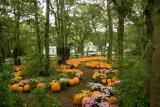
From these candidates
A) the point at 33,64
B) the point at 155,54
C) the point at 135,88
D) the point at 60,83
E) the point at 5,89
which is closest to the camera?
the point at 155,54

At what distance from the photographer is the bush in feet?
27.6

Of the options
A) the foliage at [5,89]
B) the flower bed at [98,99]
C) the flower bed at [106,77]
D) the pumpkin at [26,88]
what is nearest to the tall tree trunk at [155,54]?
the foliage at [5,89]

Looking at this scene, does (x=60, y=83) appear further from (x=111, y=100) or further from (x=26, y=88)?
(x=111, y=100)

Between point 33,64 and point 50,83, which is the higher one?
point 33,64

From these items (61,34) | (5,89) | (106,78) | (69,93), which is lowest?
(69,93)

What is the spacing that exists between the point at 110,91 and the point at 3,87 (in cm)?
530

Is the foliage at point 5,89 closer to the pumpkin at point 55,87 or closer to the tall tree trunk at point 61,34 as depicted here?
the pumpkin at point 55,87

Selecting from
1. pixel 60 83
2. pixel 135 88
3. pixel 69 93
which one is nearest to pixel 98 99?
pixel 135 88

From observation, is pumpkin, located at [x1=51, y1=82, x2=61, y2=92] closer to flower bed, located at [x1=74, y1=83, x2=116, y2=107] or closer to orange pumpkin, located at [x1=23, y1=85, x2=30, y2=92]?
orange pumpkin, located at [x1=23, y1=85, x2=30, y2=92]

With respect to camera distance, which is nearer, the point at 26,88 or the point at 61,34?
the point at 26,88

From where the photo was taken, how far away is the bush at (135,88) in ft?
27.6

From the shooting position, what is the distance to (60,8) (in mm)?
24859

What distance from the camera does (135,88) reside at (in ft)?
28.7

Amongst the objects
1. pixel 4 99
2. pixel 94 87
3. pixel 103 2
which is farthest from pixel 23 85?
pixel 103 2
